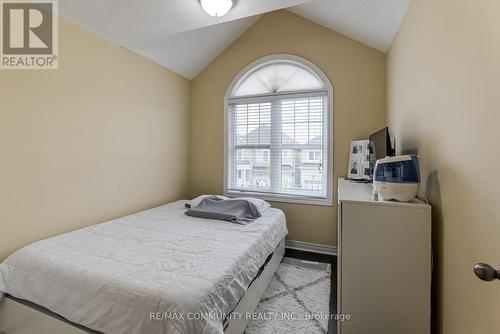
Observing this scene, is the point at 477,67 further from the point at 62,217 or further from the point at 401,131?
the point at 62,217

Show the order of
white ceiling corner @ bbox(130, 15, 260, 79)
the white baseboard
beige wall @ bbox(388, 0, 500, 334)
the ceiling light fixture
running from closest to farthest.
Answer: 1. beige wall @ bbox(388, 0, 500, 334)
2. the ceiling light fixture
3. white ceiling corner @ bbox(130, 15, 260, 79)
4. the white baseboard

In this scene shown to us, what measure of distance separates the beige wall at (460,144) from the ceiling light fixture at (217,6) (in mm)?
1438

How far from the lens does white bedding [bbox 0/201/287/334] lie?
111cm

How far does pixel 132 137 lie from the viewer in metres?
2.73

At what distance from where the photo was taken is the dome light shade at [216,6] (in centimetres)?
189

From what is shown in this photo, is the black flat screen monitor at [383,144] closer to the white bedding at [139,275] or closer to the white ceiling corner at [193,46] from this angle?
the white bedding at [139,275]

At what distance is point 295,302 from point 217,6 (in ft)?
8.68

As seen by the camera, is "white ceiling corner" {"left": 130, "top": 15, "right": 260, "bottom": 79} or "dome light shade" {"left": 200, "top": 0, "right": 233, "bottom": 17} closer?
"dome light shade" {"left": 200, "top": 0, "right": 233, "bottom": 17}

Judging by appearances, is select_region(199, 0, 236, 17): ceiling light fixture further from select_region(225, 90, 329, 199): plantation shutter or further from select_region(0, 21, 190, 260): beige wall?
select_region(225, 90, 329, 199): plantation shutter

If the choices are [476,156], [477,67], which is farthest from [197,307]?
[477,67]

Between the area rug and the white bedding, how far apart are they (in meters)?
0.43

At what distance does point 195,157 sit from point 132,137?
3.73ft

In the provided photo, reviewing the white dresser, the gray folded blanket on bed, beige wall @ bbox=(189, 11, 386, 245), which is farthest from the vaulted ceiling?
the gray folded blanket on bed

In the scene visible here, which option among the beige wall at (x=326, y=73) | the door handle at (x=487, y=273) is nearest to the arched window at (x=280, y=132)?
the beige wall at (x=326, y=73)
